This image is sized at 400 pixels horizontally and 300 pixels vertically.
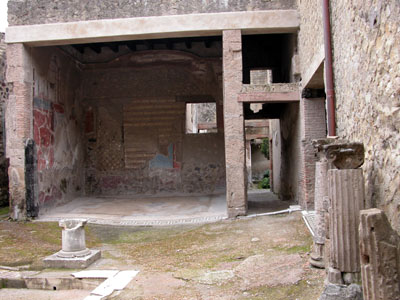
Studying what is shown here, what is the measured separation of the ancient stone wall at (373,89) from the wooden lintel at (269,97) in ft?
9.70

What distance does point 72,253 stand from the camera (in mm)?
5047

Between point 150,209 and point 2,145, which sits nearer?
point 150,209

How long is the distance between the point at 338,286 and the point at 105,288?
2317mm

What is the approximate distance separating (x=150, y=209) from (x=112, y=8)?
14.6 feet

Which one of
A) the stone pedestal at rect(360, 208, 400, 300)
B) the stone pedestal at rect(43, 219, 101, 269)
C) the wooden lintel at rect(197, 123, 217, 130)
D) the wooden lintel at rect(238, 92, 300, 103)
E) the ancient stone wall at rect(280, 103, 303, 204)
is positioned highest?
the wooden lintel at rect(197, 123, 217, 130)

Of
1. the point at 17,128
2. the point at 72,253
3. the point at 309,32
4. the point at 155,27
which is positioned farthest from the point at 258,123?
the point at 72,253

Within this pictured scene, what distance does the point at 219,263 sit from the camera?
4723 mm

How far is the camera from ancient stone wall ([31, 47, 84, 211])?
8.60m

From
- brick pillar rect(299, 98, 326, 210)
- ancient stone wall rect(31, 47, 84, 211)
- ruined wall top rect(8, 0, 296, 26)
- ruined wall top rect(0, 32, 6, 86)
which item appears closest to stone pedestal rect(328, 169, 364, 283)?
brick pillar rect(299, 98, 326, 210)

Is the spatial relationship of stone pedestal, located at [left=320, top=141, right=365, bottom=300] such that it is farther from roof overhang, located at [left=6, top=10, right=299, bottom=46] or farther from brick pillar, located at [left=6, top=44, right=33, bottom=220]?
brick pillar, located at [left=6, top=44, right=33, bottom=220]

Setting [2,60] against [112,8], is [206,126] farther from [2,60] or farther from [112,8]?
[112,8]

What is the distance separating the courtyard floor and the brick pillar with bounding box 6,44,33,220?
1.63 feet

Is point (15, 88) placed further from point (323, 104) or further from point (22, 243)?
point (323, 104)

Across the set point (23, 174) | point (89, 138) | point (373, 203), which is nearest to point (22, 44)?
point (23, 174)
